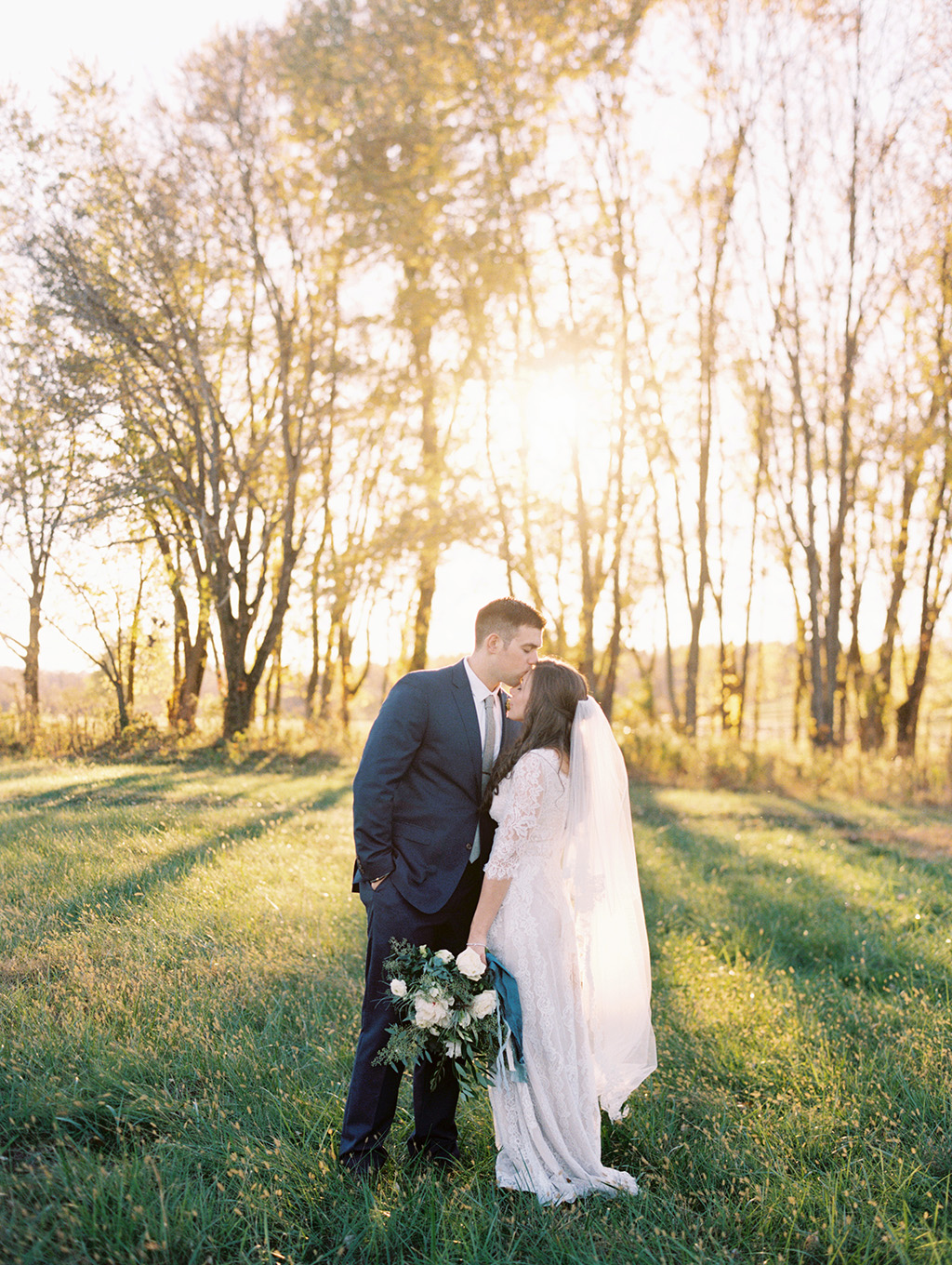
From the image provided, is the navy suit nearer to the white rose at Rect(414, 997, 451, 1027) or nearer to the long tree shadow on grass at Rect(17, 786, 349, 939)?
the white rose at Rect(414, 997, 451, 1027)

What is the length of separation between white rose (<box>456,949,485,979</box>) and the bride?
102 mm

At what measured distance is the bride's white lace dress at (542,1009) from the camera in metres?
3.24

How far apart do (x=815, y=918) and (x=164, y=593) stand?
1505 cm

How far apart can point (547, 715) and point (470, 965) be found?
99cm

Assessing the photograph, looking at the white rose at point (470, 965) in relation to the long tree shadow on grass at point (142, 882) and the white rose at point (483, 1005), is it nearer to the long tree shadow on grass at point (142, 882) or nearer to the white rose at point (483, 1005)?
the white rose at point (483, 1005)

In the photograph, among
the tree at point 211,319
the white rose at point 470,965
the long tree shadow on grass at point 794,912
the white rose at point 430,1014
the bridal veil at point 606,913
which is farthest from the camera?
the tree at point 211,319

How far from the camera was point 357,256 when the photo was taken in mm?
16547

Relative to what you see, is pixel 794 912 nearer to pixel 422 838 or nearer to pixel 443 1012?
pixel 422 838

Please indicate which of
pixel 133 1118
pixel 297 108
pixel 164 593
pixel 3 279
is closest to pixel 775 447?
pixel 297 108

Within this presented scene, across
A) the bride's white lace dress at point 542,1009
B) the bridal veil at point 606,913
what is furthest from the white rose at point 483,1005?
the bridal veil at point 606,913

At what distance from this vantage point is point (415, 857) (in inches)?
133

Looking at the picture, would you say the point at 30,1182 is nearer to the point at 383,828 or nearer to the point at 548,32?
the point at 383,828

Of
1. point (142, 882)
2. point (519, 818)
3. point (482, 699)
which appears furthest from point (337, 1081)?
point (142, 882)

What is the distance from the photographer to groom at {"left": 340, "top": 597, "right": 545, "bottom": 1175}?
325cm
